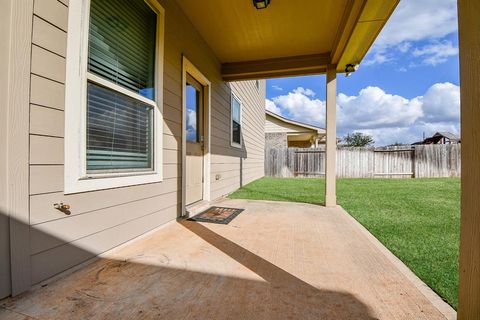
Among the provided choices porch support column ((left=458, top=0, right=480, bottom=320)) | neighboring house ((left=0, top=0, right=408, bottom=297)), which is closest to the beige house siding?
neighboring house ((left=0, top=0, right=408, bottom=297))

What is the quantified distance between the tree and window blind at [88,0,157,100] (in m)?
39.4

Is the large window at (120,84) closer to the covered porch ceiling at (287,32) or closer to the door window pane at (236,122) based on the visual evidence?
the covered porch ceiling at (287,32)

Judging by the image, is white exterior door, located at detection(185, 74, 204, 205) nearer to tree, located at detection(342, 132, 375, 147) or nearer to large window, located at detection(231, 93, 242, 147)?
large window, located at detection(231, 93, 242, 147)

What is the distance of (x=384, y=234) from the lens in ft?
8.79

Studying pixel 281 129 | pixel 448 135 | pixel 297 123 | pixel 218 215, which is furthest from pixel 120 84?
pixel 448 135

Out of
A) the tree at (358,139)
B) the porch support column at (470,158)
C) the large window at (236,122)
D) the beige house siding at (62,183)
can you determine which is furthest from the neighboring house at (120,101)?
the tree at (358,139)

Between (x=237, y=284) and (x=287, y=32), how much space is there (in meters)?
3.47

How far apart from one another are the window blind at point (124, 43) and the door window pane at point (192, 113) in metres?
1.12

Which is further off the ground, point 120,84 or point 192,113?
point 192,113

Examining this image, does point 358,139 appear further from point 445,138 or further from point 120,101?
Answer: point 120,101

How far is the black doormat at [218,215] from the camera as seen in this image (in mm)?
3213

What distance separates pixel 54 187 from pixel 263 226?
84.4 inches

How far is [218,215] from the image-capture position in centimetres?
349

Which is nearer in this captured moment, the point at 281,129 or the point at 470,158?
the point at 470,158
